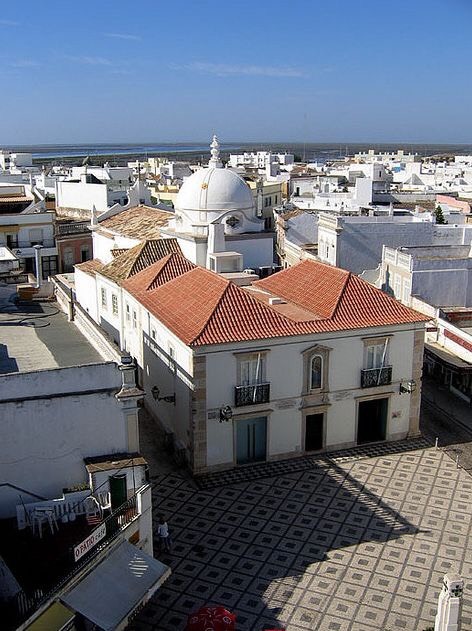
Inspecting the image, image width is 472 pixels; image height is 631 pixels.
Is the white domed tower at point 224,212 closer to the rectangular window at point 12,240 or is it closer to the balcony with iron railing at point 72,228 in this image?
the rectangular window at point 12,240

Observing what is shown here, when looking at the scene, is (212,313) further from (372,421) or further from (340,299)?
(372,421)

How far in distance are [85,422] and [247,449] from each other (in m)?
8.85

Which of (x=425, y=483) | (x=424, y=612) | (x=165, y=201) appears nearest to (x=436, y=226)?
(x=425, y=483)

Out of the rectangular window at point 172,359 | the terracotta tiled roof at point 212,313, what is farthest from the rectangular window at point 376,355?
the rectangular window at point 172,359

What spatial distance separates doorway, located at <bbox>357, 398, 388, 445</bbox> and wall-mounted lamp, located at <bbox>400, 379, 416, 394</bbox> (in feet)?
2.36

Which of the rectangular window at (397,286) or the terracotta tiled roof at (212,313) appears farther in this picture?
the rectangular window at (397,286)

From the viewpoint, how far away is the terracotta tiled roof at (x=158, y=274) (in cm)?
2975

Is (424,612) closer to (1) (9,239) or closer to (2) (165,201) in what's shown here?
(1) (9,239)

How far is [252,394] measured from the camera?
2403cm

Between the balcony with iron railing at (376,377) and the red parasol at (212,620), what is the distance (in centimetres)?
1146

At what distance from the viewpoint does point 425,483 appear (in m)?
23.6

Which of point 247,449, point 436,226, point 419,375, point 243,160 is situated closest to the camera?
point 247,449

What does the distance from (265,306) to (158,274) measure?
6.72 meters

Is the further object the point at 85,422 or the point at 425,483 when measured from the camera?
the point at 425,483
